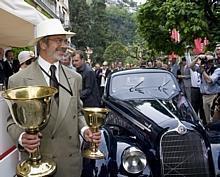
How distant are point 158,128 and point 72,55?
438cm

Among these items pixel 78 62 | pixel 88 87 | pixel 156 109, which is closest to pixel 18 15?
pixel 156 109

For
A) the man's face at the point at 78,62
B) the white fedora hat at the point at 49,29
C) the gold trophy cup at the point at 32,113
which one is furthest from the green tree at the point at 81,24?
the gold trophy cup at the point at 32,113

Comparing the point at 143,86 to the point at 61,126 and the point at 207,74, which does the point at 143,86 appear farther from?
the point at 61,126

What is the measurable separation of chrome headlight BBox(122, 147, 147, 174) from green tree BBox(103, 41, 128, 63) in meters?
54.4

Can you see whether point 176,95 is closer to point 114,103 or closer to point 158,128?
point 114,103

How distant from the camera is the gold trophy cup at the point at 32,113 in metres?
2.57

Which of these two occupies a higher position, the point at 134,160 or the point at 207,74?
the point at 207,74

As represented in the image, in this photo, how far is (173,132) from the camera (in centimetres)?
470

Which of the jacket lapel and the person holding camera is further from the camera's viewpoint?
the person holding camera

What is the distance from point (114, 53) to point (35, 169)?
57854mm

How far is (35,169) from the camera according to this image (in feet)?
8.81

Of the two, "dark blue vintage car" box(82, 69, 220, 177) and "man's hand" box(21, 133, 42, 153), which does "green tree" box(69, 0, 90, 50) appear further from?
"man's hand" box(21, 133, 42, 153)

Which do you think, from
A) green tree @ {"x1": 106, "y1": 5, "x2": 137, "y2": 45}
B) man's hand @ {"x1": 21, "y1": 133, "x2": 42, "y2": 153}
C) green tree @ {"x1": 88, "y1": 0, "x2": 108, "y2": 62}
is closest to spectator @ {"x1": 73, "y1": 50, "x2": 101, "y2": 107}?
man's hand @ {"x1": 21, "y1": 133, "x2": 42, "y2": 153}

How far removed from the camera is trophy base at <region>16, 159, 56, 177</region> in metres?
2.67
